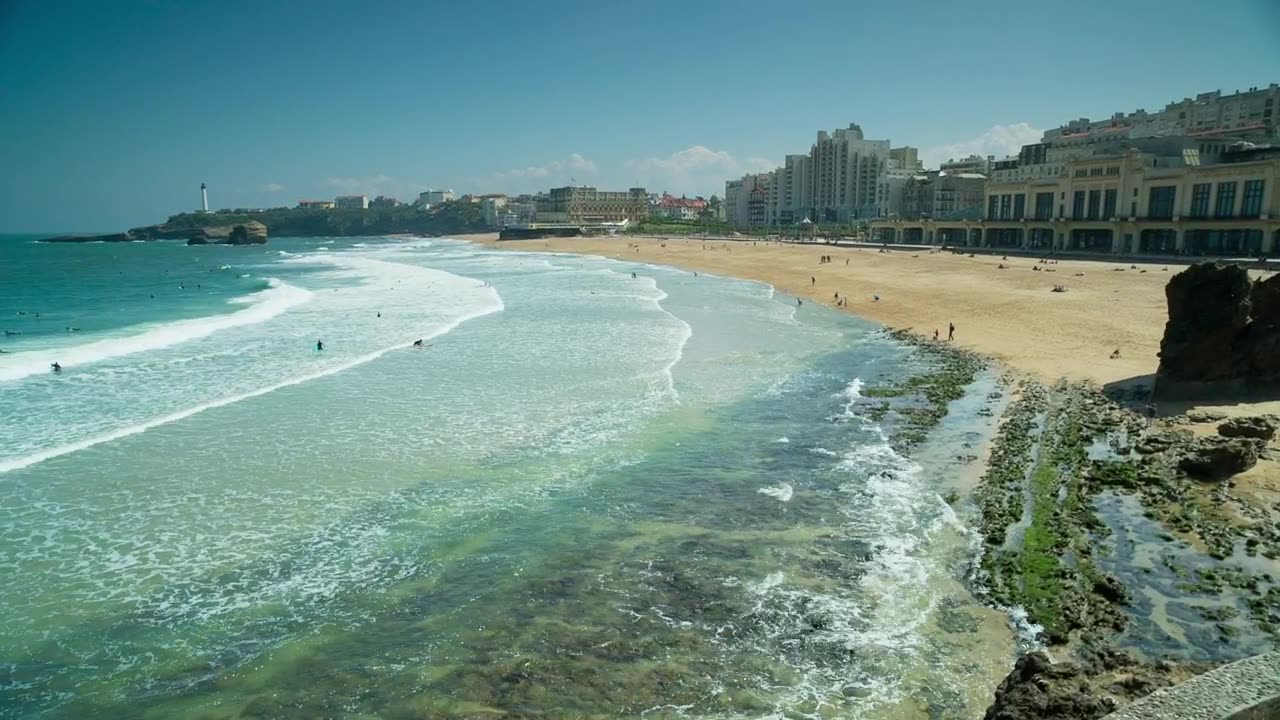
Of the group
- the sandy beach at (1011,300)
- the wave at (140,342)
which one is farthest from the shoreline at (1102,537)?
the wave at (140,342)

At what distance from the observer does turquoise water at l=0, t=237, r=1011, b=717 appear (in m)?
9.08

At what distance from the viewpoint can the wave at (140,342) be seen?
28.2 metres

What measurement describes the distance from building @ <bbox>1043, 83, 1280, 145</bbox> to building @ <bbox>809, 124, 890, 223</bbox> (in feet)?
122

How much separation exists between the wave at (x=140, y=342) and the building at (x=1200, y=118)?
293ft

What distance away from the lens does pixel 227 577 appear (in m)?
11.9

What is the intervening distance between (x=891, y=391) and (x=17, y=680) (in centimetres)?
2106

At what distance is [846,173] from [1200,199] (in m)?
90.5

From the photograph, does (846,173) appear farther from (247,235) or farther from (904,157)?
(247,235)

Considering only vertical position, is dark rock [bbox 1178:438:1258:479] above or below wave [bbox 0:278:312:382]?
above

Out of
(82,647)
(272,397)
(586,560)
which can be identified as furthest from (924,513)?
(272,397)

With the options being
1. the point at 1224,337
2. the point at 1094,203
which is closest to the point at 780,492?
the point at 1224,337

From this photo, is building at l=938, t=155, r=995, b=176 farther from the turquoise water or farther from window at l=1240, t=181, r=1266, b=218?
the turquoise water

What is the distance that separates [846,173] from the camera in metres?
143

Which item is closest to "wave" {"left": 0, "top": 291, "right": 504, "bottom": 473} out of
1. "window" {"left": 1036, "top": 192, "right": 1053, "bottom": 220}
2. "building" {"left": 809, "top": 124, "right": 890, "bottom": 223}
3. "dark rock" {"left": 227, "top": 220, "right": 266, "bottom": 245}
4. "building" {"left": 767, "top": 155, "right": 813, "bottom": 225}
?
"window" {"left": 1036, "top": 192, "right": 1053, "bottom": 220}
